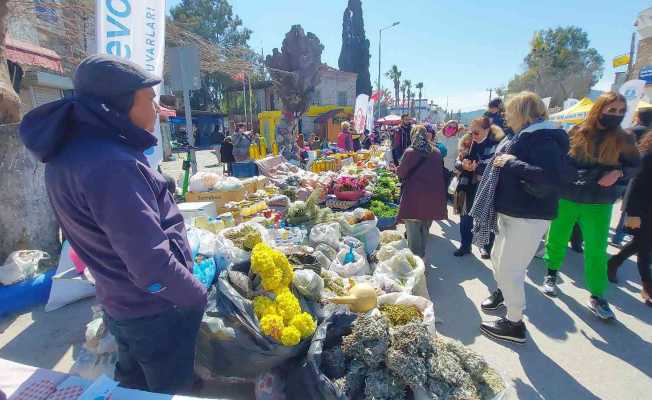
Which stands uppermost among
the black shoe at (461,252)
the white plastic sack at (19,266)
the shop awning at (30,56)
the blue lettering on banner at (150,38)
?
the shop awning at (30,56)

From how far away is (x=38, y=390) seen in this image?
1343mm

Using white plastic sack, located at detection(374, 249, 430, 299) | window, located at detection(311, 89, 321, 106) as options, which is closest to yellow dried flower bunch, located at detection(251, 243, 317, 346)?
white plastic sack, located at detection(374, 249, 430, 299)

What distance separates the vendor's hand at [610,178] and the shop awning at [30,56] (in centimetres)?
1059

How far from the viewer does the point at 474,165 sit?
4434 mm

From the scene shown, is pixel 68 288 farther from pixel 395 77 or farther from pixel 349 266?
pixel 395 77

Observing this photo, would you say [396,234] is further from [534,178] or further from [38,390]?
[38,390]

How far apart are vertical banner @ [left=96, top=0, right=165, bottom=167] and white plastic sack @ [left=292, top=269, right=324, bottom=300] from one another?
2.24 metres

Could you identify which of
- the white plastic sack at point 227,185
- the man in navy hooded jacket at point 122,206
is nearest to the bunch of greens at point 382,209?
the white plastic sack at point 227,185

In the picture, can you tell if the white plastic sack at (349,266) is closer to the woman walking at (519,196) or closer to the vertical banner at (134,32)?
the woman walking at (519,196)

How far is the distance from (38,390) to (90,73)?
132 centimetres

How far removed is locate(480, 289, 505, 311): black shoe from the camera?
3385 mm

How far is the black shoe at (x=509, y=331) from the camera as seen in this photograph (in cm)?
285

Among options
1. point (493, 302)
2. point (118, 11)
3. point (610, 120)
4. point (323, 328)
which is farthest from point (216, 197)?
point (610, 120)

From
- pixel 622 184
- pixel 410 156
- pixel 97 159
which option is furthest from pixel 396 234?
pixel 97 159
